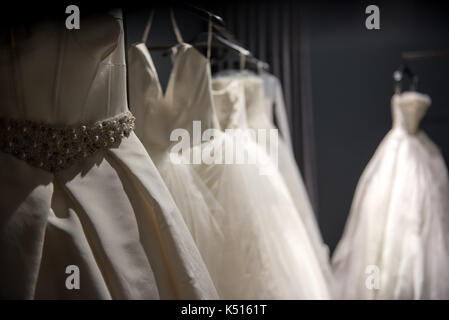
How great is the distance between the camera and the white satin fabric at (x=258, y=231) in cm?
110

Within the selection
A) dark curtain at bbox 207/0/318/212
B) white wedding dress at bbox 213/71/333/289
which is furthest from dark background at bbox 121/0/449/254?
white wedding dress at bbox 213/71/333/289

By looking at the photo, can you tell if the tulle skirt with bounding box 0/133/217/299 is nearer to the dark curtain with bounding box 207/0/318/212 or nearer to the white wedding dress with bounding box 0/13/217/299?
the white wedding dress with bounding box 0/13/217/299

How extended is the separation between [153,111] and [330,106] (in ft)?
5.12

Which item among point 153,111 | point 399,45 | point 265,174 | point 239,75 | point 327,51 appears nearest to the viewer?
point 153,111

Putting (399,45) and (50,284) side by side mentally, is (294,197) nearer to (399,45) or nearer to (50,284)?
(399,45)

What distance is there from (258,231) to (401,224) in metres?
0.78

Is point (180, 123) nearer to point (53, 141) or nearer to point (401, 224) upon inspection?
point (53, 141)

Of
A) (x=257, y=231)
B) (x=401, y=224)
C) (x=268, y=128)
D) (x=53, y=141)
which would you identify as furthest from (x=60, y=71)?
(x=401, y=224)

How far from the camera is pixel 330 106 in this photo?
2449 mm

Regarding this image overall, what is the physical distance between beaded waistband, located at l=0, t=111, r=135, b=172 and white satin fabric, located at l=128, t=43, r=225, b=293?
1.06 ft

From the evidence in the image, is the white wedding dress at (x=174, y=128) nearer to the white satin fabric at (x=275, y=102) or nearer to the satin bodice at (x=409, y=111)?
the white satin fabric at (x=275, y=102)

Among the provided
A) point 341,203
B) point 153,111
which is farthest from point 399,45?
point 153,111

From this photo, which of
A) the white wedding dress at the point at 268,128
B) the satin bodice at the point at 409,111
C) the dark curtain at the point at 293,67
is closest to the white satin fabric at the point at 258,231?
the white wedding dress at the point at 268,128

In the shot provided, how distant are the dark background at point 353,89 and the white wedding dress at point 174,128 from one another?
1.02m
